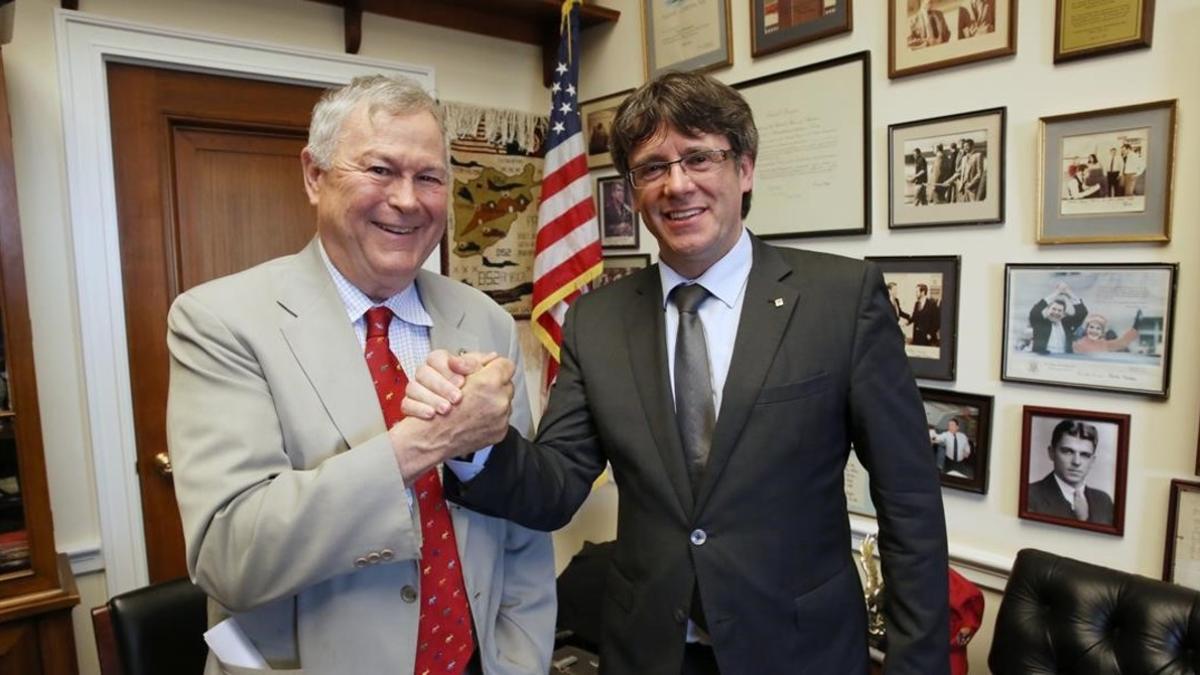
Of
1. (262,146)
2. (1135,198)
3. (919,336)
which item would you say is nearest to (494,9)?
(262,146)

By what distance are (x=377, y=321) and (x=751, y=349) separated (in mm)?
583

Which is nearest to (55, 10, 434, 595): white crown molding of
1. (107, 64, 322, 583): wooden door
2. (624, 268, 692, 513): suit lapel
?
(107, 64, 322, 583): wooden door

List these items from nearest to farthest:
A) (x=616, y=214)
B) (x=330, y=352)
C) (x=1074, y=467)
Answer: (x=330, y=352), (x=1074, y=467), (x=616, y=214)

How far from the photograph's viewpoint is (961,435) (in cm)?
196

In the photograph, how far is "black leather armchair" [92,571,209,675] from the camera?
135 centimetres

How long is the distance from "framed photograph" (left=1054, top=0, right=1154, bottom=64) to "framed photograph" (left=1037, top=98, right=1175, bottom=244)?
14 centimetres

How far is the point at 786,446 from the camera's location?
1.11 metres

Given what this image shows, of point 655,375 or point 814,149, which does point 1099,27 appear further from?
point 655,375

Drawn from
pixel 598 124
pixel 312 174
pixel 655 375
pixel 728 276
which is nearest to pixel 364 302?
pixel 312 174

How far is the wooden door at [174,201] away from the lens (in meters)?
2.20

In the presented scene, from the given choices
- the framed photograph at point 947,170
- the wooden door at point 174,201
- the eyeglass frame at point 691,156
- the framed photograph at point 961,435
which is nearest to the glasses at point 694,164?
the eyeglass frame at point 691,156

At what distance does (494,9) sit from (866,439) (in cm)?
237

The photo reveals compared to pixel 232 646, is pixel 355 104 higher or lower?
higher

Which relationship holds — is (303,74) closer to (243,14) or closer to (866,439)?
(243,14)
